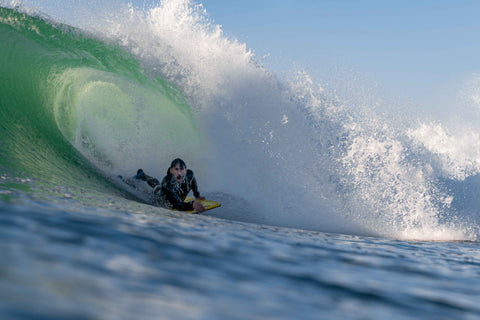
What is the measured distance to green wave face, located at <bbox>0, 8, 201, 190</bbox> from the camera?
6.80 metres

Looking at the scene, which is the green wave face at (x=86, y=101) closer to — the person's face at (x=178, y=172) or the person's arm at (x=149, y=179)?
the person's arm at (x=149, y=179)

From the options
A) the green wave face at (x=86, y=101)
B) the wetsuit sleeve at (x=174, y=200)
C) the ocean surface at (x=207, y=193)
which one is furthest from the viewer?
the green wave face at (x=86, y=101)

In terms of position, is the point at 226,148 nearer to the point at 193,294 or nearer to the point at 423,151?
the point at 423,151

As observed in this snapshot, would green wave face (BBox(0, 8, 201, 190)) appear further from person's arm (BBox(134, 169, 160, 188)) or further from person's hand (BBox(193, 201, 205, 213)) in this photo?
person's hand (BBox(193, 201, 205, 213))

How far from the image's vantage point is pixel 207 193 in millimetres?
7398

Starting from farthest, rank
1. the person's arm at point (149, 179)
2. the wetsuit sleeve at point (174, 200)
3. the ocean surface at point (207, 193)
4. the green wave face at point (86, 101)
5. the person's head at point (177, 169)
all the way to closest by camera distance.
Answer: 1. the green wave face at point (86, 101)
2. the person's arm at point (149, 179)
3. the person's head at point (177, 169)
4. the wetsuit sleeve at point (174, 200)
5. the ocean surface at point (207, 193)

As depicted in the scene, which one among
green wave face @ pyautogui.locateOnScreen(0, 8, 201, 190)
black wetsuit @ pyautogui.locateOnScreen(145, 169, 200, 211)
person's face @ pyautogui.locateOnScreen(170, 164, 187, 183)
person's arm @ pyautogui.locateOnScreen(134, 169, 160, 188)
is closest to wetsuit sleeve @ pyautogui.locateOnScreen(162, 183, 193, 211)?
black wetsuit @ pyautogui.locateOnScreen(145, 169, 200, 211)

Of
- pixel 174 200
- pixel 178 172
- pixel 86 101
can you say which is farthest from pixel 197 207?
pixel 86 101

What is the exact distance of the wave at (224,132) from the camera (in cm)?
688

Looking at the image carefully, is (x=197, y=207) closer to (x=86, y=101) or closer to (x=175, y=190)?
(x=175, y=190)

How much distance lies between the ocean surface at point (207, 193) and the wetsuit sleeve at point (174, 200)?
23.1 inches

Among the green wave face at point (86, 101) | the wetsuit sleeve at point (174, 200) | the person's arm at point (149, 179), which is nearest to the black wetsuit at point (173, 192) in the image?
the wetsuit sleeve at point (174, 200)

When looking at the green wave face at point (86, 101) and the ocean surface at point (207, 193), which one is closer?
the ocean surface at point (207, 193)

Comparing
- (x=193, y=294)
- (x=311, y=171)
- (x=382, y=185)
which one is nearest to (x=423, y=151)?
(x=382, y=185)
